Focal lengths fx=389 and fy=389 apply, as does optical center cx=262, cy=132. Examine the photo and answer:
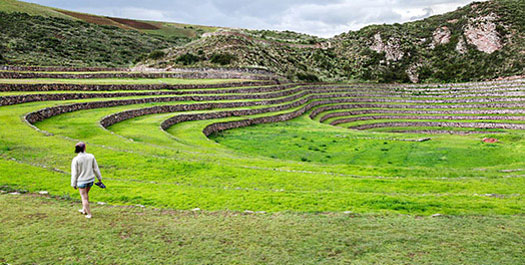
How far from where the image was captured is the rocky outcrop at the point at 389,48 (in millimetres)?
93000

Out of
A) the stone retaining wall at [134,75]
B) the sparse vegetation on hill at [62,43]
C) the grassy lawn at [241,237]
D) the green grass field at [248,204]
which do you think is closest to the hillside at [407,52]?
the stone retaining wall at [134,75]

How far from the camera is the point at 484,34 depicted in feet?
276

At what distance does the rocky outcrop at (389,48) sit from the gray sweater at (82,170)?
298 ft

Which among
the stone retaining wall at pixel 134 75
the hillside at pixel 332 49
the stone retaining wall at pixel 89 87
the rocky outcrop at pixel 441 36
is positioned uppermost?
the rocky outcrop at pixel 441 36

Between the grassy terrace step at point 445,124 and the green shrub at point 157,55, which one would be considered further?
the green shrub at point 157,55

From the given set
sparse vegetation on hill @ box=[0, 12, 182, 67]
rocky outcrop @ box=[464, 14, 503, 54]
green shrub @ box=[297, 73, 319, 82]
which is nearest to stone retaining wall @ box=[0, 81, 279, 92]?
green shrub @ box=[297, 73, 319, 82]

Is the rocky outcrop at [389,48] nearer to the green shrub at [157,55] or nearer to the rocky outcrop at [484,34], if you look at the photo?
the rocky outcrop at [484,34]

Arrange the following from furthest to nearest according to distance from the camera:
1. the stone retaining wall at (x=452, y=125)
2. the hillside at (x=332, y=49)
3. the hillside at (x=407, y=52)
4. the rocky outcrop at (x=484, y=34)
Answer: the rocky outcrop at (x=484, y=34)
the hillside at (x=407, y=52)
the hillside at (x=332, y=49)
the stone retaining wall at (x=452, y=125)

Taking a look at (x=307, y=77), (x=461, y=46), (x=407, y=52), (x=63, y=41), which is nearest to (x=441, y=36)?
(x=461, y=46)

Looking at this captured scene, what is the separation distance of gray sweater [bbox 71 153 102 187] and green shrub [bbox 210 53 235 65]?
63.1 m

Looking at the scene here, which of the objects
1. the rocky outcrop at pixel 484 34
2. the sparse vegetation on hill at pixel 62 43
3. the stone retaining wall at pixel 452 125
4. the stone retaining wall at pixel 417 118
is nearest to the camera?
the stone retaining wall at pixel 452 125

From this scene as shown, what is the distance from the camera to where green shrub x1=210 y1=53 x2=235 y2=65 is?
72.6m

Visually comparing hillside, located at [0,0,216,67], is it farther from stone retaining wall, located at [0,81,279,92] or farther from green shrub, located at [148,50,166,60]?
stone retaining wall, located at [0,81,279,92]

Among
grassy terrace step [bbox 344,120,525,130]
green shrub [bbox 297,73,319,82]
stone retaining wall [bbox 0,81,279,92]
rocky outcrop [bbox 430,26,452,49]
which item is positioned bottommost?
grassy terrace step [bbox 344,120,525,130]
